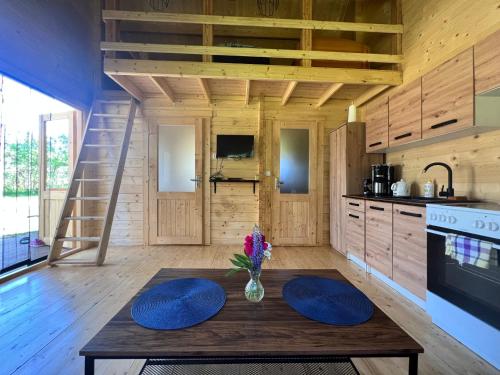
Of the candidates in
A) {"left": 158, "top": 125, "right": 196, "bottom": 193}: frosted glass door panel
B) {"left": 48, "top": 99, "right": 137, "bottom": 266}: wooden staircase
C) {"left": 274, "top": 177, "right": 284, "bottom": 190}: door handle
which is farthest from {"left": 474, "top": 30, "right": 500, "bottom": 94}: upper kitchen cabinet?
{"left": 48, "top": 99, "right": 137, "bottom": 266}: wooden staircase

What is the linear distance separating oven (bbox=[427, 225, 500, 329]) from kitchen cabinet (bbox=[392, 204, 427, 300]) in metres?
0.14

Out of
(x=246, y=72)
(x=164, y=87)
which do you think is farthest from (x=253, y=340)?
(x=164, y=87)

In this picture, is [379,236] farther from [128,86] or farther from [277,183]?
[128,86]

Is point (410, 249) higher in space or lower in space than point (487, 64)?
lower

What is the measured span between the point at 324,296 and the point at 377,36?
4.17 metres

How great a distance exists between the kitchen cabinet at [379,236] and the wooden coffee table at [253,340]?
4.99ft

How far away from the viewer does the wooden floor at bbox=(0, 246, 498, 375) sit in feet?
4.39

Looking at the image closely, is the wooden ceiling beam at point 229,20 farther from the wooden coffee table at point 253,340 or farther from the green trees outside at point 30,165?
Result: the wooden coffee table at point 253,340

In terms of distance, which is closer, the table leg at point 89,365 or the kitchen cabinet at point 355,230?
the table leg at point 89,365

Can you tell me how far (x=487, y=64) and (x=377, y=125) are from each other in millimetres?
1313

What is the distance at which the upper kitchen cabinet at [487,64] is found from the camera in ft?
4.89

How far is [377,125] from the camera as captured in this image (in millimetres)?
2863

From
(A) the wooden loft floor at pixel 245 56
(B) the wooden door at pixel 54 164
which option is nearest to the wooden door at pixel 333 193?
(A) the wooden loft floor at pixel 245 56

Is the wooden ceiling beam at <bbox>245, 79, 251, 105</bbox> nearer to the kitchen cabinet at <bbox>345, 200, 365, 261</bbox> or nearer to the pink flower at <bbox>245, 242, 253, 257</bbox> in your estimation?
the kitchen cabinet at <bbox>345, 200, 365, 261</bbox>
